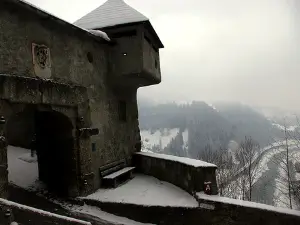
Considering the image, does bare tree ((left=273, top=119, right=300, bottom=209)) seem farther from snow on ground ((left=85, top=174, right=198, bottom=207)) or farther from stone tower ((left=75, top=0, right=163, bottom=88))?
stone tower ((left=75, top=0, right=163, bottom=88))

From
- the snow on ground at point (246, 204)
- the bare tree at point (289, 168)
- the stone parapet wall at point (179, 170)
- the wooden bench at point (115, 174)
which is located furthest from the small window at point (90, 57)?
the bare tree at point (289, 168)

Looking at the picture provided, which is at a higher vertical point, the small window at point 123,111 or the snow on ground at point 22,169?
the small window at point 123,111

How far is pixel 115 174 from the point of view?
12.1 metres

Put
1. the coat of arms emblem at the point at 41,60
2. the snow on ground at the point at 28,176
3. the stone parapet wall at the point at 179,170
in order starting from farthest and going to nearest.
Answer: the stone parapet wall at the point at 179,170 → the snow on ground at the point at 28,176 → the coat of arms emblem at the point at 41,60

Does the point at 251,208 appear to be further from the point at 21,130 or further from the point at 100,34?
the point at 21,130

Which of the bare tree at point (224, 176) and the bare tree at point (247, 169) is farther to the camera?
the bare tree at point (224, 176)

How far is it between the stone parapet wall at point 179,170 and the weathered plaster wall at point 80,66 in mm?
1099

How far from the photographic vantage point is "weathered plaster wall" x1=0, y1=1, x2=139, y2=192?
27.0ft

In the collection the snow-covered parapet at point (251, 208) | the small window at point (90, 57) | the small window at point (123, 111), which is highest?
the small window at point (90, 57)

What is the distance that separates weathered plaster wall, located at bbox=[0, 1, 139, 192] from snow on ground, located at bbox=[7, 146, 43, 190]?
284 centimetres

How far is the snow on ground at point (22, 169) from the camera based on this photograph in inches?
471

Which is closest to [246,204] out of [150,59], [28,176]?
[150,59]

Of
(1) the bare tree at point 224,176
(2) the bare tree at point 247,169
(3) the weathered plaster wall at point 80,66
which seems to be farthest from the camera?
(1) the bare tree at point 224,176

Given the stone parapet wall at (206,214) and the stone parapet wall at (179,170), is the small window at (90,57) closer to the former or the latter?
the stone parapet wall at (179,170)
